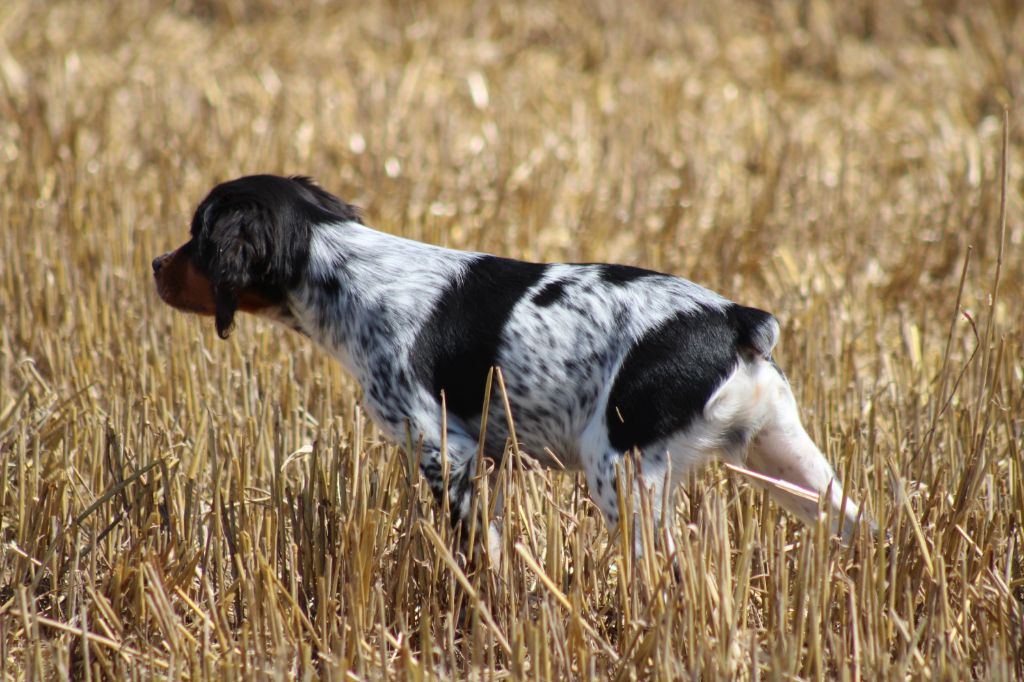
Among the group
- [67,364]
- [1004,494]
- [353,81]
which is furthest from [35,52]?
[1004,494]

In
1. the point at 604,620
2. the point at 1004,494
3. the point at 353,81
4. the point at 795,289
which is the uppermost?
the point at 353,81

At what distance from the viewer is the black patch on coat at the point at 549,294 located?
336cm

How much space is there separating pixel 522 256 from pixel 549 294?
274 centimetres

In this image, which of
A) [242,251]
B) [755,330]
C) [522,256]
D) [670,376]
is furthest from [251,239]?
[522,256]

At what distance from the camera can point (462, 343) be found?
3.33 metres

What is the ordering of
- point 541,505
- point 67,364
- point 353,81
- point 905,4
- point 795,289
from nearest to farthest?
point 541,505 < point 67,364 < point 795,289 < point 353,81 < point 905,4

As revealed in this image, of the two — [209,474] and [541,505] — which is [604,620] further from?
[209,474]

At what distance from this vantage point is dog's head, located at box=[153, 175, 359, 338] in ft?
11.0

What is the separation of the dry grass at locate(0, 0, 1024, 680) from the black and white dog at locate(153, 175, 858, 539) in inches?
6.2

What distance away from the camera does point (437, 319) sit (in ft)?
11.0

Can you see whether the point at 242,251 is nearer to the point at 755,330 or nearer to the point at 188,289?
the point at 188,289

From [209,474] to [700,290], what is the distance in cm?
161


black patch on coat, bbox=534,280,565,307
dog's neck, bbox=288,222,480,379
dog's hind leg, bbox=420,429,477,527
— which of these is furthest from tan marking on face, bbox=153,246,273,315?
black patch on coat, bbox=534,280,565,307

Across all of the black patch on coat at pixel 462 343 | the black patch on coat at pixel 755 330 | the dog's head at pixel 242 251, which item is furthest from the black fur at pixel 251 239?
the black patch on coat at pixel 755 330
